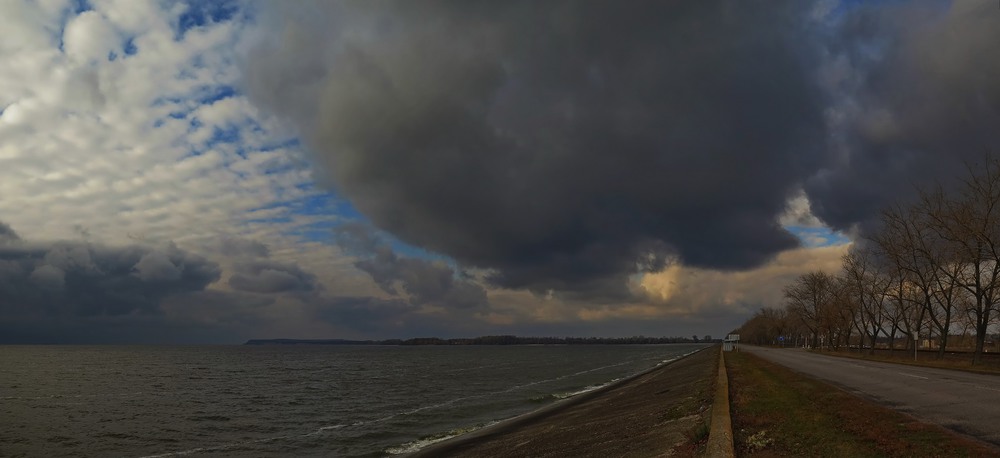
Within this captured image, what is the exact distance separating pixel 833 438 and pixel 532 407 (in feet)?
89.5

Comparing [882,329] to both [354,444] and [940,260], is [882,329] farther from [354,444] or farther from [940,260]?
[354,444]

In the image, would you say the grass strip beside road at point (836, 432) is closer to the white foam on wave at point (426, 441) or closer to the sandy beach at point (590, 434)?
the sandy beach at point (590, 434)

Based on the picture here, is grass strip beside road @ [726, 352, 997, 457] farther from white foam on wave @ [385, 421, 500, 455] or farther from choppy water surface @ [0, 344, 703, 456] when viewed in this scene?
choppy water surface @ [0, 344, 703, 456]

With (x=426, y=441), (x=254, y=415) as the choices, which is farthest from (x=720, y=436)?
(x=254, y=415)

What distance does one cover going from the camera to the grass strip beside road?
9.59 metres

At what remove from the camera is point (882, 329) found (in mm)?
77312

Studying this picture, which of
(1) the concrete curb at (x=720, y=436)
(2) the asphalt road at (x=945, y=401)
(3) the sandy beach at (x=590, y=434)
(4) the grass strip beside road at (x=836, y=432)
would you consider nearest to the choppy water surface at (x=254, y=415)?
(3) the sandy beach at (x=590, y=434)

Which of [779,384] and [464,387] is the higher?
[779,384]

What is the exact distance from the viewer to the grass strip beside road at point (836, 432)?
31.5 ft

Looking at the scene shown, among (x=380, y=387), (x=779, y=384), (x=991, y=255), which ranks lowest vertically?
(x=380, y=387)

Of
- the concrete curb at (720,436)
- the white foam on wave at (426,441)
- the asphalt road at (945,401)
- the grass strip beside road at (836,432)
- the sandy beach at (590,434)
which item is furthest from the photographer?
the white foam on wave at (426,441)

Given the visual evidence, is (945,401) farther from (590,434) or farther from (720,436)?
(590,434)

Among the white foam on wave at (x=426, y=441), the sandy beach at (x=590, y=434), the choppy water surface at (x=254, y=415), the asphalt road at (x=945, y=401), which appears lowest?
the choppy water surface at (x=254, y=415)

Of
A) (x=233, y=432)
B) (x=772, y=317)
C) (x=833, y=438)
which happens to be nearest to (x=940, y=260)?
(x=833, y=438)
